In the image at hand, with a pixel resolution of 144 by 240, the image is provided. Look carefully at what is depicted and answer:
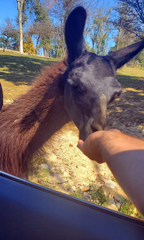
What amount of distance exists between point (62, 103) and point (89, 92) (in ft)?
1.68

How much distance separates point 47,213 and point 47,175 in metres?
3.13

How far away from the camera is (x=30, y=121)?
8.83ft

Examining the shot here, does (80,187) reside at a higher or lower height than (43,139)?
lower

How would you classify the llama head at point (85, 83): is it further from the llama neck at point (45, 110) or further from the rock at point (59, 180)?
the rock at point (59, 180)

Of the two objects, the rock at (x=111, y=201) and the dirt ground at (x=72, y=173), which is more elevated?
the dirt ground at (x=72, y=173)

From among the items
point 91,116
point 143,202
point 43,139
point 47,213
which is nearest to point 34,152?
point 43,139

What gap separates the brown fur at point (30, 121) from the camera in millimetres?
2605

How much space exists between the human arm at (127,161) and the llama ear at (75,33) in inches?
81.4

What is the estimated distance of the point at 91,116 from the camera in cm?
257

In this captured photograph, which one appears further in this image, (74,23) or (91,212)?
(74,23)

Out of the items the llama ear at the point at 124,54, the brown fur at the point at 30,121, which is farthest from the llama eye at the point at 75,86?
the llama ear at the point at 124,54

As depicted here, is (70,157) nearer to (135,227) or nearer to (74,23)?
(74,23)

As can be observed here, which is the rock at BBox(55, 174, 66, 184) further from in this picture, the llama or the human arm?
the human arm

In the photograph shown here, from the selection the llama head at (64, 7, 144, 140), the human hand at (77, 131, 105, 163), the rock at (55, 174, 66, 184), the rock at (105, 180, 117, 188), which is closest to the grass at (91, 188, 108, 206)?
the rock at (105, 180, 117, 188)
